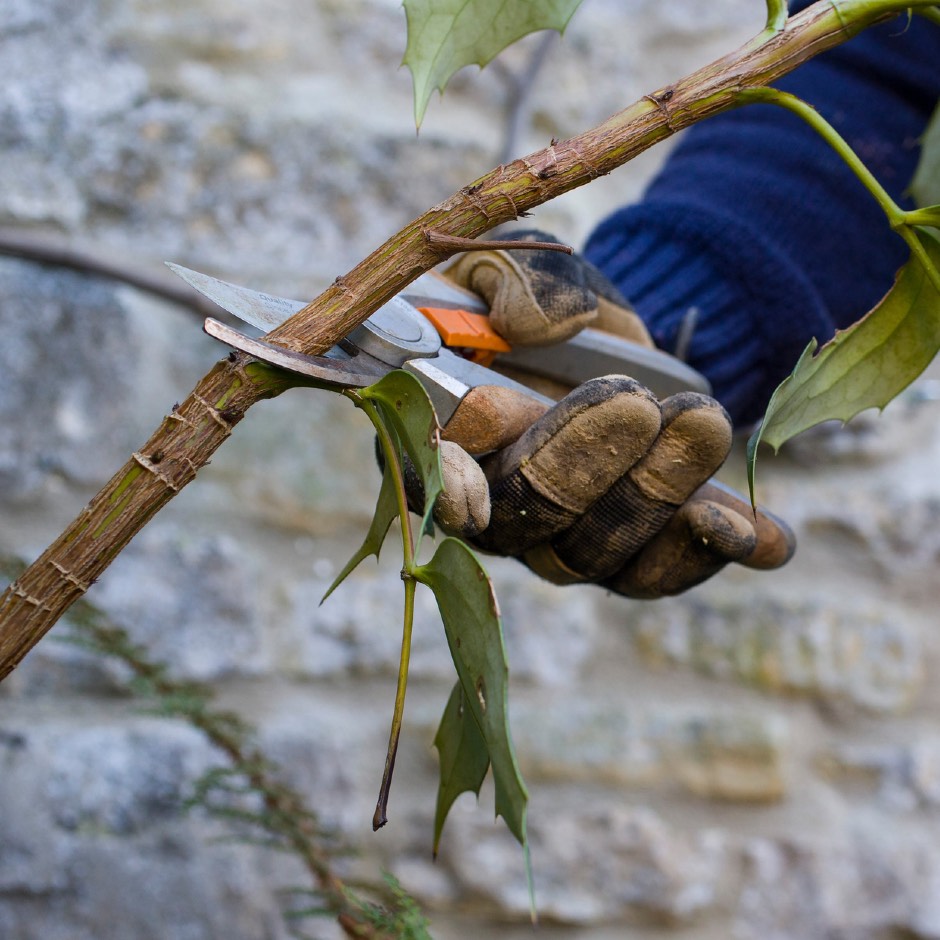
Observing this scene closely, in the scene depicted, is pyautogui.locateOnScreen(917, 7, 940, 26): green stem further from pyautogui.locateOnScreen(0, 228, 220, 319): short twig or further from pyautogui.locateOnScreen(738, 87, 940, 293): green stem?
pyautogui.locateOnScreen(0, 228, 220, 319): short twig

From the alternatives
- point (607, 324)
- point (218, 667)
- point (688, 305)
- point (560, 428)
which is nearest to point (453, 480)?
point (560, 428)

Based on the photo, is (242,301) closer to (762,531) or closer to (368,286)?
(368,286)

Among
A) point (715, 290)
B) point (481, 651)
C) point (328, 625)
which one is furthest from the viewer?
point (328, 625)

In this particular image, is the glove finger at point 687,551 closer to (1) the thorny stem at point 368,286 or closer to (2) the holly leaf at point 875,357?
(2) the holly leaf at point 875,357

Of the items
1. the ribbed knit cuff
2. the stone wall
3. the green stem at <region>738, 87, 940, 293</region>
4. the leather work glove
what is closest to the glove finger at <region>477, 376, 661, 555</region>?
the leather work glove

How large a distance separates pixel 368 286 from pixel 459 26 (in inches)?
4.7

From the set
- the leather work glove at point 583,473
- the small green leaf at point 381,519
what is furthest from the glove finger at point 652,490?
the small green leaf at point 381,519

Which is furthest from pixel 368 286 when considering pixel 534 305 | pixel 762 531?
pixel 762 531

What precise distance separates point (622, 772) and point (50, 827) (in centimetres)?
48

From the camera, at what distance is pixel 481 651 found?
30 cm

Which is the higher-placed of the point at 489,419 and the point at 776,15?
the point at 776,15

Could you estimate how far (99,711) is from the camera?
0.83m

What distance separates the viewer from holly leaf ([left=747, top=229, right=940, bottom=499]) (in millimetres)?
406

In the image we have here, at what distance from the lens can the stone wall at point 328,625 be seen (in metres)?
0.81
